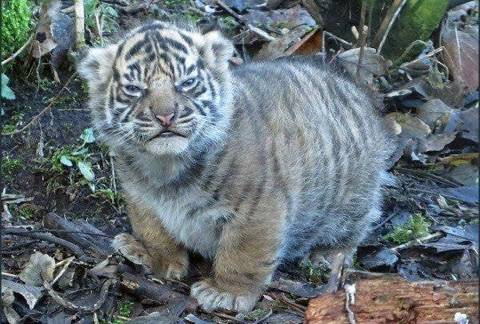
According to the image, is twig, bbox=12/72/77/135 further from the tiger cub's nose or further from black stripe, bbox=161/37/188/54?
the tiger cub's nose

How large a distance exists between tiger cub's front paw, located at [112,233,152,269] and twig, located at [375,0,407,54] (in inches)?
111

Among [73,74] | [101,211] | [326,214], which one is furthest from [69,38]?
[326,214]

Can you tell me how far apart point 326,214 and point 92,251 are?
58.3 inches

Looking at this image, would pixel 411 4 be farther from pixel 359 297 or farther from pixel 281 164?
pixel 359 297

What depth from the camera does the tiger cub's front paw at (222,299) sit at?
4.89 meters

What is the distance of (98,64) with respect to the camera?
16.2 feet

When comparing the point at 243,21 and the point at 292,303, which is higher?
the point at 243,21

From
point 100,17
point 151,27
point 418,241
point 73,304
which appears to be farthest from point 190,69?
point 100,17

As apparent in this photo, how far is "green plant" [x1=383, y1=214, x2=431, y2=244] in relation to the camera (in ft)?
19.3

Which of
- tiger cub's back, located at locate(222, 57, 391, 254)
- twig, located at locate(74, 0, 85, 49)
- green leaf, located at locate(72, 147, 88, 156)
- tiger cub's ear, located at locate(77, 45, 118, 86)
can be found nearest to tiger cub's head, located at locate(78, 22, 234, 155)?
tiger cub's ear, located at locate(77, 45, 118, 86)

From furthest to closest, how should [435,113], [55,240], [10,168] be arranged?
[435,113] → [10,168] → [55,240]

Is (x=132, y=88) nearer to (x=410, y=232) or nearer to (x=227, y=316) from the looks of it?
(x=227, y=316)

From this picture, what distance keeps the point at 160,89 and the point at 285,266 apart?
5.58 ft

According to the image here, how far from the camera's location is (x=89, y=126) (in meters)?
6.30
